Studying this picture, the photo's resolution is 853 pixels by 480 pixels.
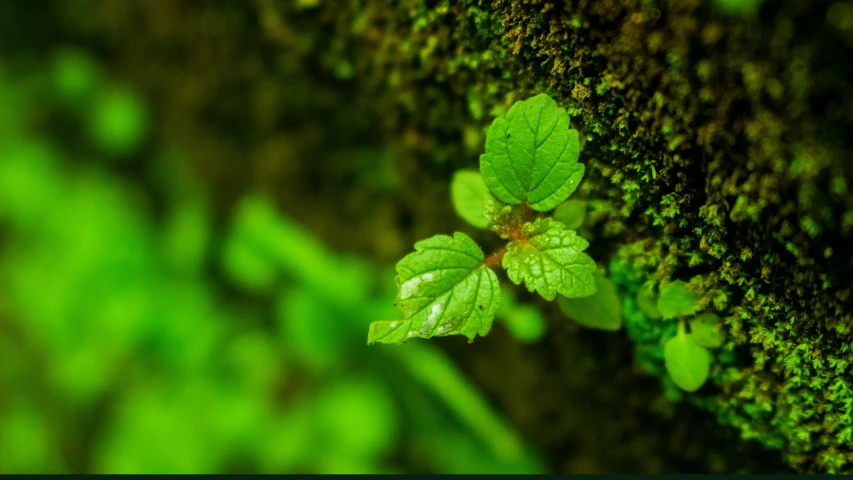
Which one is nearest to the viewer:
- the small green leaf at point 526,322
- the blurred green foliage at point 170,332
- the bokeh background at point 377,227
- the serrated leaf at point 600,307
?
the bokeh background at point 377,227

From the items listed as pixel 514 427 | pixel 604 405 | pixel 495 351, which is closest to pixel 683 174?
pixel 604 405

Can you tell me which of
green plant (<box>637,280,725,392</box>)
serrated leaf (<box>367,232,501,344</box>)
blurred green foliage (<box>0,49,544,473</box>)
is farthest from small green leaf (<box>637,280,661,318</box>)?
blurred green foliage (<box>0,49,544,473</box>)

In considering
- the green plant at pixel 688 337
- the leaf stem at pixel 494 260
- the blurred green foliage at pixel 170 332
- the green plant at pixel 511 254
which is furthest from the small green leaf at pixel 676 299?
the blurred green foliage at pixel 170 332

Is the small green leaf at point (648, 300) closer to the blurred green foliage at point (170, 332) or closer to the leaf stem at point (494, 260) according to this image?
the leaf stem at point (494, 260)

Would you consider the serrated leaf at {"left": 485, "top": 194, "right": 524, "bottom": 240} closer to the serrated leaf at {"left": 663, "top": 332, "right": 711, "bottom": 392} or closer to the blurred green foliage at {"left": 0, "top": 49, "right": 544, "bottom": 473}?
the serrated leaf at {"left": 663, "top": 332, "right": 711, "bottom": 392}

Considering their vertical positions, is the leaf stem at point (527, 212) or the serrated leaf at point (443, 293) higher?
the leaf stem at point (527, 212)

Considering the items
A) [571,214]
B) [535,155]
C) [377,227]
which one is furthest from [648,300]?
[377,227]

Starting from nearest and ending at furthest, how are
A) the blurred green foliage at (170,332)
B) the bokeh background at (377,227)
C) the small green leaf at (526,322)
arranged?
the bokeh background at (377,227) < the small green leaf at (526,322) < the blurred green foliage at (170,332)
